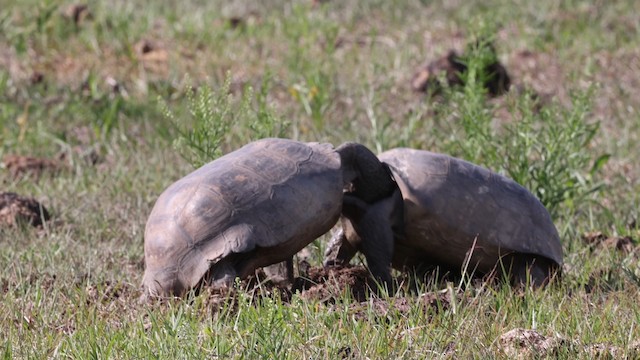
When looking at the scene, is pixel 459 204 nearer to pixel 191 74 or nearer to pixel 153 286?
pixel 153 286

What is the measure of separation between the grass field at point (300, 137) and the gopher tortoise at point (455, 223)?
0.14 metres

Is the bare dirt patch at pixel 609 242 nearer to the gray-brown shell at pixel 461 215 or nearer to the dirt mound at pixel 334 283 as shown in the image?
the gray-brown shell at pixel 461 215

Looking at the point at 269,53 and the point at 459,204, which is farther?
the point at 269,53

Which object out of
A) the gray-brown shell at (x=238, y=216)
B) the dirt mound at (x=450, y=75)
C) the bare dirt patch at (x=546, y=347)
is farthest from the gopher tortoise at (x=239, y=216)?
the dirt mound at (x=450, y=75)

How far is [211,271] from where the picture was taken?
4434mm

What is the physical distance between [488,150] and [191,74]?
3349 mm

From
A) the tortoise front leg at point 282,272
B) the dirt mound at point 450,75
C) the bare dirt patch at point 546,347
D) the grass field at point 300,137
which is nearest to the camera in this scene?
the bare dirt patch at point 546,347

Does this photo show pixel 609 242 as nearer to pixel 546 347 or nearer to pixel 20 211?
pixel 546 347

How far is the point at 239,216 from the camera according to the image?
4.44 meters

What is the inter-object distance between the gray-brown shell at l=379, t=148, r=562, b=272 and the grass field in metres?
0.15

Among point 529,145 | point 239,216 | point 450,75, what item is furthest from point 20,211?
point 450,75

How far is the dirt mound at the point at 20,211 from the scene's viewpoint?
5926 mm

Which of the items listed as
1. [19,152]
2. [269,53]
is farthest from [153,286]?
[269,53]

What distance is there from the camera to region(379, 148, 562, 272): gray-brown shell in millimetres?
4863
